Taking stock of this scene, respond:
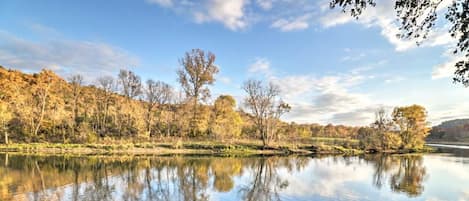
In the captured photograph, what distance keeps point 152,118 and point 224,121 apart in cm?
1090

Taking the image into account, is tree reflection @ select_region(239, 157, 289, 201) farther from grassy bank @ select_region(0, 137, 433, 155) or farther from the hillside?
the hillside

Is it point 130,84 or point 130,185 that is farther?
point 130,84

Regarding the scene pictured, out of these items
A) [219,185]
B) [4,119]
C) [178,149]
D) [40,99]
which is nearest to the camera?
[219,185]

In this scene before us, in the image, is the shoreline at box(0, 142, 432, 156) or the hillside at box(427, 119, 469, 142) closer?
the shoreline at box(0, 142, 432, 156)

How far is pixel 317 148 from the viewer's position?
34.4 m

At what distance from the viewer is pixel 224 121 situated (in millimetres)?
37656

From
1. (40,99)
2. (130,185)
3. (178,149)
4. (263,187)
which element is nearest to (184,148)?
(178,149)

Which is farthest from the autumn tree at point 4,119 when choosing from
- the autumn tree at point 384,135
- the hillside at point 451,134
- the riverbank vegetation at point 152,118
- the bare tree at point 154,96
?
the hillside at point 451,134

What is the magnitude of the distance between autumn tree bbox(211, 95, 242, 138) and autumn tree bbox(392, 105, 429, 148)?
21.1 m

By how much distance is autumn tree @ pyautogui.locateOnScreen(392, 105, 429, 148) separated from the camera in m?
41.3

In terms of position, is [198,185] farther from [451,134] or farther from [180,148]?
[451,134]

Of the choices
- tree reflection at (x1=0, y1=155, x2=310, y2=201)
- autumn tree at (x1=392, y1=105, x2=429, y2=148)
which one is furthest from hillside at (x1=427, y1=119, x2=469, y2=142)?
tree reflection at (x1=0, y1=155, x2=310, y2=201)

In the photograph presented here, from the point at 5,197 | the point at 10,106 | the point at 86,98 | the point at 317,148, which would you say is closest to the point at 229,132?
the point at 317,148

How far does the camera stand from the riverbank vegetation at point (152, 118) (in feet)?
108
